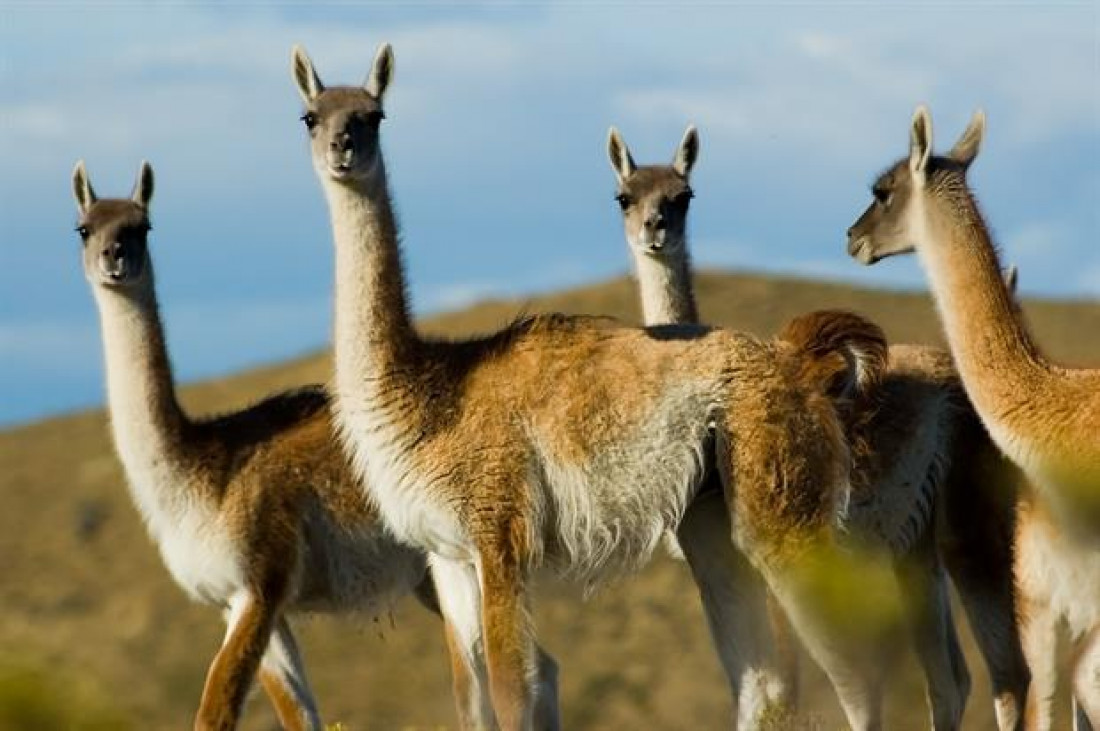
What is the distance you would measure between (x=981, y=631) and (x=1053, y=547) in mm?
651

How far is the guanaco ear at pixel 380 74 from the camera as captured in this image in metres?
9.30

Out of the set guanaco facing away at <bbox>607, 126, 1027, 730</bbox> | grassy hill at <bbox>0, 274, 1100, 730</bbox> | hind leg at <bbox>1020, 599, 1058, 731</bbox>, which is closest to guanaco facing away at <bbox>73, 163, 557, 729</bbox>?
guanaco facing away at <bbox>607, 126, 1027, 730</bbox>

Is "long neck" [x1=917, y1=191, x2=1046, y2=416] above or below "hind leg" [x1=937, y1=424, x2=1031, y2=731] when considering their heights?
above

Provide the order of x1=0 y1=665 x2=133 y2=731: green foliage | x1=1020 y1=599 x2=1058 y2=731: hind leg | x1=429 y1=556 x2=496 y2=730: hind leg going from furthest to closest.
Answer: x1=1020 y1=599 x2=1058 y2=731: hind leg → x1=429 y1=556 x2=496 y2=730: hind leg → x1=0 y1=665 x2=133 y2=731: green foliage

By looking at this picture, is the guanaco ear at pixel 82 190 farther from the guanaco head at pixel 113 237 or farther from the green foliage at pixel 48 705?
the green foliage at pixel 48 705

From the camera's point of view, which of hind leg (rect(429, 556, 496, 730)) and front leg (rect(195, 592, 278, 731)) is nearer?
hind leg (rect(429, 556, 496, 730))

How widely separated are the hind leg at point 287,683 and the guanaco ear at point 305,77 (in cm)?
252

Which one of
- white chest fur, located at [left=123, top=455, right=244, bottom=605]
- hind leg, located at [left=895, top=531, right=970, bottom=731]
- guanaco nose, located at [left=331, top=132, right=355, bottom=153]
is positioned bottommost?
hind leg, located at [left=895, top=531, right=970, bottom=731]

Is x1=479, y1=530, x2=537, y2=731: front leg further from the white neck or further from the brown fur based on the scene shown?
the white neck

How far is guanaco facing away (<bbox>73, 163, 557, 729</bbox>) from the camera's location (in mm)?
9500

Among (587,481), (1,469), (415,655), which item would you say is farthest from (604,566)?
(1,469)

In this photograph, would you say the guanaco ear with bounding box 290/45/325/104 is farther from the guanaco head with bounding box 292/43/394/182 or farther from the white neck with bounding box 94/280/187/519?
the white neck with bounding box 94/280/187/519

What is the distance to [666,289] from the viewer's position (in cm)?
1094

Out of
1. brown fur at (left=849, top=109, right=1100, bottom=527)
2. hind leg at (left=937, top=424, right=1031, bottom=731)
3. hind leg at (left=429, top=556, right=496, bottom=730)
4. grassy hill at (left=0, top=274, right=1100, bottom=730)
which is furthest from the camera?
grassy hill at (left=0, top=274, right=1100, bottom=730)
